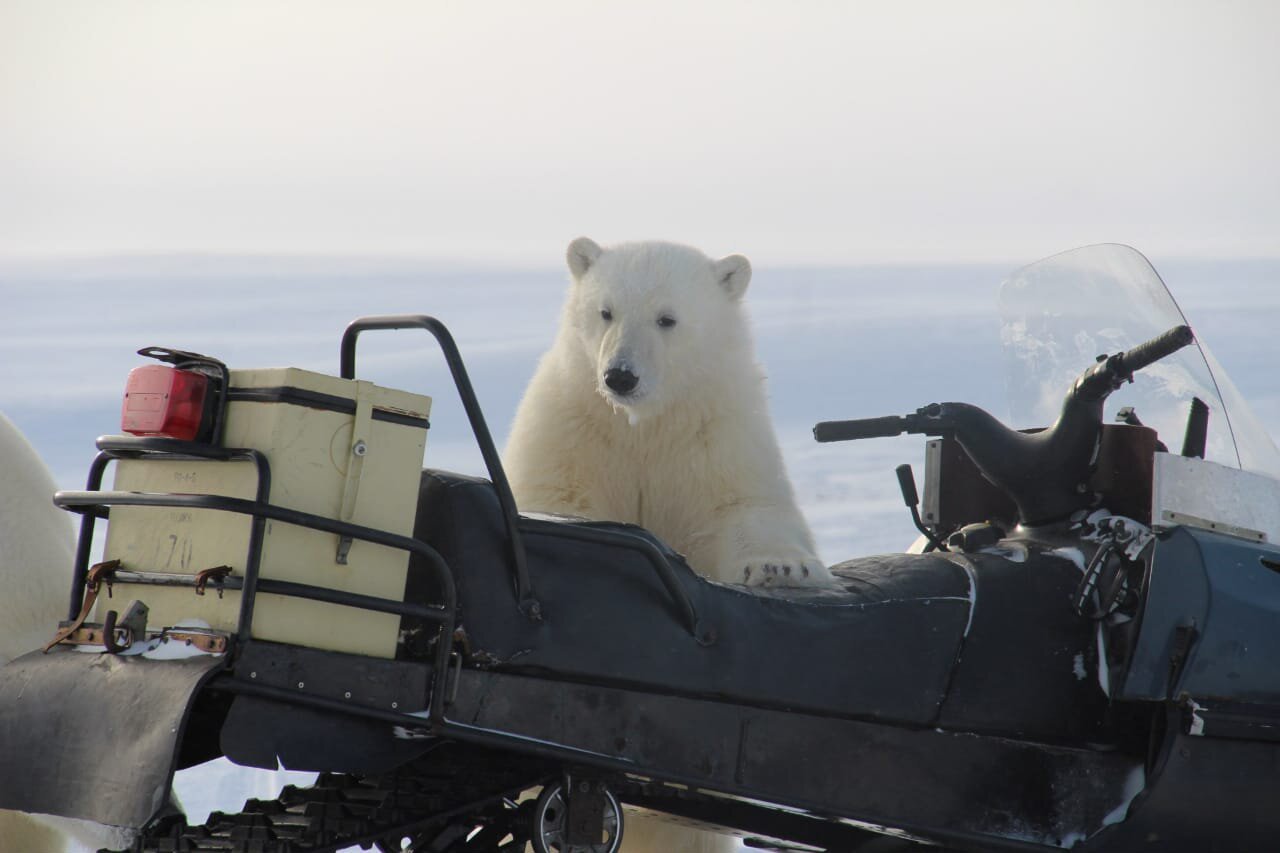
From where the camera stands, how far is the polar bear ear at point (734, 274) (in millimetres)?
4840

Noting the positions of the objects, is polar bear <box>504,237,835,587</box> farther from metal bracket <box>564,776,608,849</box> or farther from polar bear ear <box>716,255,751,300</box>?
metal bracket <box>564,776,608,849</box>

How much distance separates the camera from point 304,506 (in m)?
2.29

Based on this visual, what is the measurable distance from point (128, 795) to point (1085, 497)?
2.45 m

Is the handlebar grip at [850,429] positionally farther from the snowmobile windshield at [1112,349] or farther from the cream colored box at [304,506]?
the cream colored box at [304,506]

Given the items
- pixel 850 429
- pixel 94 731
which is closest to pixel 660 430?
pixel 850 429

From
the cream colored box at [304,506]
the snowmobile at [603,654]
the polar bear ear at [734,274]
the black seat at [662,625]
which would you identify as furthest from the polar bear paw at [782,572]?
the polar bear ear at [734,274]

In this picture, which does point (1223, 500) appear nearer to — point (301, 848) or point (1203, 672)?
point (1203, 672)

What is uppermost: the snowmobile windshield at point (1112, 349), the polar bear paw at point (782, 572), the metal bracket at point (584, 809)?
the snowmobile windshield at point (1112, 349)

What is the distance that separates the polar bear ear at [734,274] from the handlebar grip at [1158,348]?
1.81 meters

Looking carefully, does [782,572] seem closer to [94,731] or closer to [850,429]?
[850,429]

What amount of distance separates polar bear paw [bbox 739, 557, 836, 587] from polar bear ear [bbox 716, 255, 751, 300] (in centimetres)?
156

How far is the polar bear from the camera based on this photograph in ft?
13.0

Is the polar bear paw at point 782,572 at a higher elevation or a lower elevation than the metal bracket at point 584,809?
higher

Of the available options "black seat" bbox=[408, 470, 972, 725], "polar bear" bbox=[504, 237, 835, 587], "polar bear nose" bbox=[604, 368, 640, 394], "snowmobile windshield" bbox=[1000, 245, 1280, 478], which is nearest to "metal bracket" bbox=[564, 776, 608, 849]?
"black seat" bbox=[408, 470, 972, 725]
